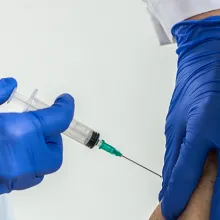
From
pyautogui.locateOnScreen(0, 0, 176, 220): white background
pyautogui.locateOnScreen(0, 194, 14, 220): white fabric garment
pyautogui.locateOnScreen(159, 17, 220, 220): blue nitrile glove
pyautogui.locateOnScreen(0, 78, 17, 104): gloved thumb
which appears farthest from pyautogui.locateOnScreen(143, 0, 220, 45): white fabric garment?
pyautogui.locateOnScreen(0, 194, 14, 220): white fabric garment

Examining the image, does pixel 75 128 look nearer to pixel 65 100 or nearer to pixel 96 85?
pixel 65 100

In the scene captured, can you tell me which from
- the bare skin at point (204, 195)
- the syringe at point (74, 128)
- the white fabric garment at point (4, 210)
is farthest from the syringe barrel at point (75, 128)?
the white fabric garment at point (4, 210)

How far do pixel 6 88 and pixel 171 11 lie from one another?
0.50 meters

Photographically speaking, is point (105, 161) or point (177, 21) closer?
point (177, 21)

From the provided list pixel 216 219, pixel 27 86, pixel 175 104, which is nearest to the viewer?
pixel 216 219

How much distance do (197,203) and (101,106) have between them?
81cm

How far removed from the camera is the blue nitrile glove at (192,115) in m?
0.83

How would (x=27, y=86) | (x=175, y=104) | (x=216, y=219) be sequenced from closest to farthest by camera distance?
(x=216, y=219) → (x=175, y=104) → (x=27, y=86)

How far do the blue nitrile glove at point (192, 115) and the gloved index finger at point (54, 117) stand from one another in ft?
0.89

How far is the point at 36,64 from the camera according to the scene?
1548 mm

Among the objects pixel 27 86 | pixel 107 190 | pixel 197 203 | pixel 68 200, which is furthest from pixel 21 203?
pixel 197 203

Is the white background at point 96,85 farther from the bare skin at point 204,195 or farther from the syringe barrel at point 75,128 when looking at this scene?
the bare skin at point 204,195

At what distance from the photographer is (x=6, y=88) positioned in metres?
0.96

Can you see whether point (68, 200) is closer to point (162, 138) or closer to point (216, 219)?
point (162, 138)
